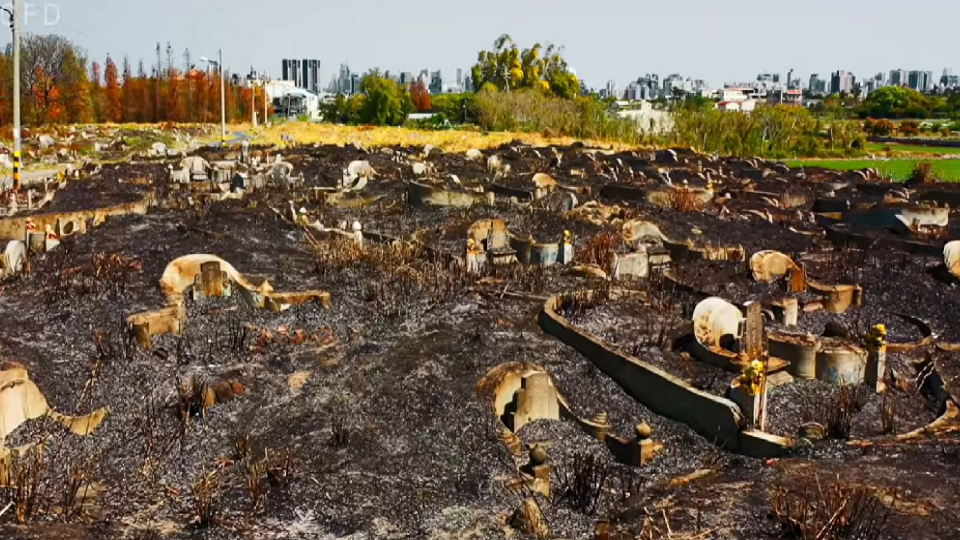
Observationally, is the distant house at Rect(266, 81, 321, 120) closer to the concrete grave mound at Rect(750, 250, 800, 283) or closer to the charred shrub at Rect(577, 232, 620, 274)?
the charred shrub at Rect(577, 232, 620, 274)

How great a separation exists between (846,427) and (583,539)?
12.8 feet

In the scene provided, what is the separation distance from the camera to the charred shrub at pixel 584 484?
8.77 meters

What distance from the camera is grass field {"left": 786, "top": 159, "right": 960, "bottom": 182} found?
42.3m

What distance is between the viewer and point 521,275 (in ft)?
54.0

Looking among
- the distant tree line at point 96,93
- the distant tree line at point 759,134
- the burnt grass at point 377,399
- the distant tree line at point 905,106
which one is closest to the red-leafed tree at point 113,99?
the distant tree line at point 96,93

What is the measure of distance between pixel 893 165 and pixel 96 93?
53812 millimetres

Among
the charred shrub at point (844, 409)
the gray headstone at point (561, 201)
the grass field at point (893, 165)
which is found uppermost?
the grass field at point (893, 165)

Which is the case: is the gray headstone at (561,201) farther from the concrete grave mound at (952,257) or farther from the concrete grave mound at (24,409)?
the concrete grave mound at (24,409)

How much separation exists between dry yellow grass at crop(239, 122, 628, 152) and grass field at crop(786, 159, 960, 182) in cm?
1109

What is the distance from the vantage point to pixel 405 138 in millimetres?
56312

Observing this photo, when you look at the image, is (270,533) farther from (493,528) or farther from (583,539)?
(583,539)

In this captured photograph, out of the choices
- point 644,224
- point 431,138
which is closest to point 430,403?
point 644,224

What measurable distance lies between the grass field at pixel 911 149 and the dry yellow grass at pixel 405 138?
18.9 meters

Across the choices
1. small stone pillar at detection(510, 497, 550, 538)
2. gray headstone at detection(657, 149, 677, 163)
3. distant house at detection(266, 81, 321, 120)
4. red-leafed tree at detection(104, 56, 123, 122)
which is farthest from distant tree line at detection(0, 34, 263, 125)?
small stone pillar at detection(510, 497, 550, 538)
